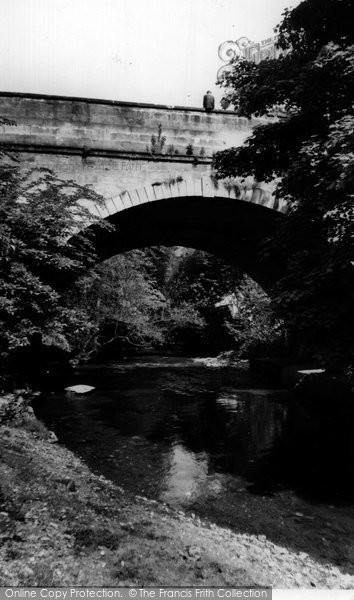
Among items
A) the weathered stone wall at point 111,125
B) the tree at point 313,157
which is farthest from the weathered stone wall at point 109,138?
the tree at point 313,157

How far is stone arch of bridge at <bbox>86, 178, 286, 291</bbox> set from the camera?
9656mm

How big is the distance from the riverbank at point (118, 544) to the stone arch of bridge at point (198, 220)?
5.47m

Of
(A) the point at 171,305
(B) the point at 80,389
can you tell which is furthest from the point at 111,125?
(A) the point at 171,305

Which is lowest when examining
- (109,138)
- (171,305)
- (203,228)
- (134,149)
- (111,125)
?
(171,305)

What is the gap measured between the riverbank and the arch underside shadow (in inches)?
262

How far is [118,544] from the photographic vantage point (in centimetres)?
329

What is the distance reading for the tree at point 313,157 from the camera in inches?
189

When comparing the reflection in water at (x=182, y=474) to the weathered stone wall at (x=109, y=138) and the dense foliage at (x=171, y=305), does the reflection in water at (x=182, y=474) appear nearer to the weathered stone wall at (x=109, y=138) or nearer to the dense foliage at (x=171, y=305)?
the dense foliage at (x=171, y=305)

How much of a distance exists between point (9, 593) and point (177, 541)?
1.62m

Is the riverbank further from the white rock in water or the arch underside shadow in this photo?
the arch underside shadow

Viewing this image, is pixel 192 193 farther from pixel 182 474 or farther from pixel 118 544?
pixel 118 544

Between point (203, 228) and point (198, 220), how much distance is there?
967 millimetres

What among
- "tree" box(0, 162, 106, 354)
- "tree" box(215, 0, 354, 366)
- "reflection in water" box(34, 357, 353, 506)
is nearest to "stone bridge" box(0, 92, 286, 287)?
"tree" box(0, 162, 106, 354)

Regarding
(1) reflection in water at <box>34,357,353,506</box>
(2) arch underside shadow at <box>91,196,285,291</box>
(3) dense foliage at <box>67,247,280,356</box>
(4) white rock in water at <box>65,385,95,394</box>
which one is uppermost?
(2) arch underside shadow at <box>91,196,285,291</box>
